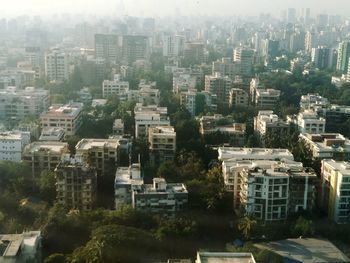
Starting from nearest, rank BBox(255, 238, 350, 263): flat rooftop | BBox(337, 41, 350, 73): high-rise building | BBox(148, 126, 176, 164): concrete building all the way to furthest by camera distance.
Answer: BBox(255, 238, 350, 263): flat rooftop
BBox(148, 126, 176, 164): concrete building
BBox(337, 41, 350, 73): high-rise building

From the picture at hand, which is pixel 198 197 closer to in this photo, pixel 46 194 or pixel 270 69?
pixel 46 194

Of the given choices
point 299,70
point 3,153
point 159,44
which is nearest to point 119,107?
point 3,153

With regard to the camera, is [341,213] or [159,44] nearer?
[341,213]

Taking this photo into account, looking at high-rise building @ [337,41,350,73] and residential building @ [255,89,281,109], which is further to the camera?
high-rise building @ [337,41,350,73]

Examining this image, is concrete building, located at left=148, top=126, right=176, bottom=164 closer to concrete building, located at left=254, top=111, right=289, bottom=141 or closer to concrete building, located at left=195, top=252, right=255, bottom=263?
concrete building, located at left=254, top=111, right=289, bottom=141

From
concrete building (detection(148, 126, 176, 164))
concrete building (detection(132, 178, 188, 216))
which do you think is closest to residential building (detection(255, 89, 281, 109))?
concrete building (detection(148, 126, 176, 164))

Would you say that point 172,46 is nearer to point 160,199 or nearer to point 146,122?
point 146,122
